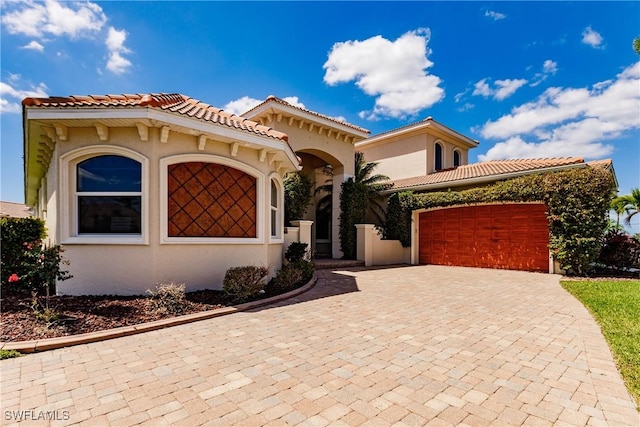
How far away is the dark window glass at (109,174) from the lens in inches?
289

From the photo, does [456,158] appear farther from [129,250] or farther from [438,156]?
[129,250]

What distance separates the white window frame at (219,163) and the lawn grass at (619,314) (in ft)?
24.9

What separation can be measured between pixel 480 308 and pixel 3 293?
36.9 ft

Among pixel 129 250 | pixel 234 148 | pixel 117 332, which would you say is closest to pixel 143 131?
pixel 234 148

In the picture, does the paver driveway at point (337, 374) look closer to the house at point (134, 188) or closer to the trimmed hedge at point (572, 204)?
the house at point (134, 188)

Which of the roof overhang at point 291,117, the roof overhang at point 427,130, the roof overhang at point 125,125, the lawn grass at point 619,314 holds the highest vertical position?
the roof overhang at point 427,130

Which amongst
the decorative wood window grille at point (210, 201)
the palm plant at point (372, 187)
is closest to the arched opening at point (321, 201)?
the palm plant at point (372, 187)

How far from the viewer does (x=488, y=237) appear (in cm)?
1429

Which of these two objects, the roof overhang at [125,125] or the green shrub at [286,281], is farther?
the green shrub at [286,281]

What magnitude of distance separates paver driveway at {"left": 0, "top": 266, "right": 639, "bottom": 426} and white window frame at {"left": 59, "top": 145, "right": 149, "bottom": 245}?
2965 mm

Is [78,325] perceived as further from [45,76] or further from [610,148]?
[610,148]

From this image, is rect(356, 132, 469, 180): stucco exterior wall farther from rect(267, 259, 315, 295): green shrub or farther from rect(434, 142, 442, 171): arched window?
rect(267, 259, 315, 295): green shrub

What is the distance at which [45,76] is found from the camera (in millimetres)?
Answer: 9492

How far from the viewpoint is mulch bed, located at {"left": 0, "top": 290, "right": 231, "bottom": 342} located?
493 cm
